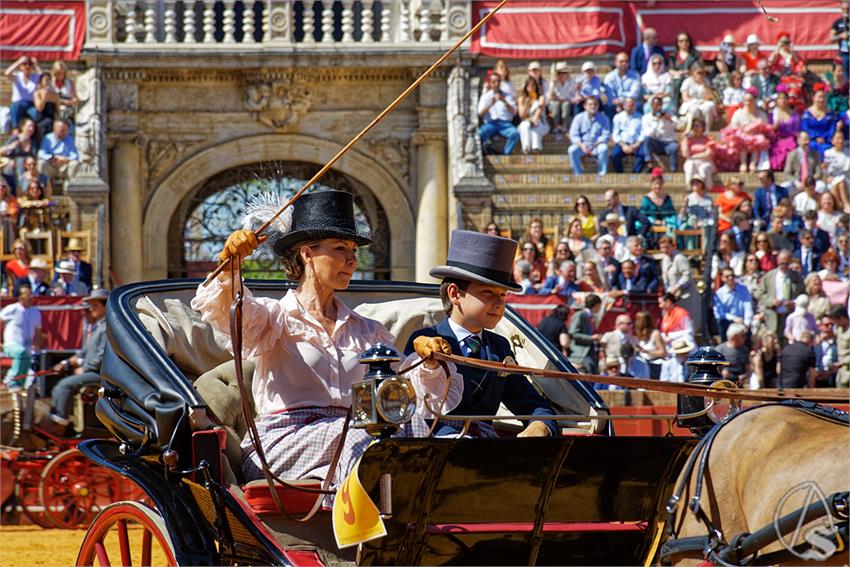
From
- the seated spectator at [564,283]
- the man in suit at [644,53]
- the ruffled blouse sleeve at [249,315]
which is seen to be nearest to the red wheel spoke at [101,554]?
the ruffled blouse sleeve at [249,315]

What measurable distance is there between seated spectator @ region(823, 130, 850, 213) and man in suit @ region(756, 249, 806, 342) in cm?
224

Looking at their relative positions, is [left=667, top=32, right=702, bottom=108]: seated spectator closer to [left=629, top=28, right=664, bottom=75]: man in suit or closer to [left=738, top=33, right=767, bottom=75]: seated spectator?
[left=629, top=28, right=664, bottom=75]: man in suit

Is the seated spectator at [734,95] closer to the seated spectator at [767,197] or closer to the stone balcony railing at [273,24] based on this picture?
the seated spectator at [767,197]

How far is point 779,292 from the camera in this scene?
16.2 meters

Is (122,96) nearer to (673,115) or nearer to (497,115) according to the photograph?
(497,115)

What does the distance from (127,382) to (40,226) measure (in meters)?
14.0

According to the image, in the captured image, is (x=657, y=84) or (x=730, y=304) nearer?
(x=730, y=304)

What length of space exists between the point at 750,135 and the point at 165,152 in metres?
8.18

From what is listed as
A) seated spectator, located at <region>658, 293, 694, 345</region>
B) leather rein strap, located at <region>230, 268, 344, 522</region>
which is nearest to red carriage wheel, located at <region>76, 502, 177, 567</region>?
leather rein strap, located at <region>230, 268, 344, 522</region>

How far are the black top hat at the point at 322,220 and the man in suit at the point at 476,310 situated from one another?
1.24 ft

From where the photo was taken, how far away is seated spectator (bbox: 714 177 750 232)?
1809 cm

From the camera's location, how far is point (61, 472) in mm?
11141

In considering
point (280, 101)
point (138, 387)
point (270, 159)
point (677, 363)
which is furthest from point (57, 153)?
point (138, 387)

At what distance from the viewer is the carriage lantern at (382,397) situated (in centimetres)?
442
